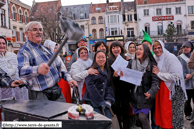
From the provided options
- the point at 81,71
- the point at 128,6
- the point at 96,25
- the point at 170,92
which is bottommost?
the point at 170,92

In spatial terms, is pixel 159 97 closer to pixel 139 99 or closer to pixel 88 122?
pixel 139 99

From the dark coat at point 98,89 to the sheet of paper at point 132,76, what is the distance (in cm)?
36

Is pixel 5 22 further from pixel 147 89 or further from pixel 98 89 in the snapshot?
pixel 147 89

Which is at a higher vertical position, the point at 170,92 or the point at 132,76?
the point at 132,76

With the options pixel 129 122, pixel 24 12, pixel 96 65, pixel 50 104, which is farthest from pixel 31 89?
pixel 24 12

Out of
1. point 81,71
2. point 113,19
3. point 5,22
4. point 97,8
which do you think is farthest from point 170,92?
point 97,8

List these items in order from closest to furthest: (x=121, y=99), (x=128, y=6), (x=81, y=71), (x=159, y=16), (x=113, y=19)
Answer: (x=81, y=71) → (x=121, y=99) → (x=159, y=16) → (x=113, y=19) → (x=128, y=6)

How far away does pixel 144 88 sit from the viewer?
3893mm

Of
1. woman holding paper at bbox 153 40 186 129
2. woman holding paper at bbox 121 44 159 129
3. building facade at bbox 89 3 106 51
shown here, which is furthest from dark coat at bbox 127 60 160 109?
building facade at bbox 89 3 106 51

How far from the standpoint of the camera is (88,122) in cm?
183

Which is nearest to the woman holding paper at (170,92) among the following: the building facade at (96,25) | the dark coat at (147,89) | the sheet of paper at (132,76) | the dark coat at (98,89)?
the dark coat at (147,89)

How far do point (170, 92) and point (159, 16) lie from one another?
41526 mm

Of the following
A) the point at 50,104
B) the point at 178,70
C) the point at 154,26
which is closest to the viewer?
Result: the point at 50,104

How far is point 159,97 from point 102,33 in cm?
4090
